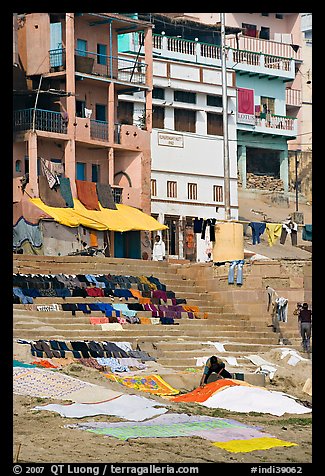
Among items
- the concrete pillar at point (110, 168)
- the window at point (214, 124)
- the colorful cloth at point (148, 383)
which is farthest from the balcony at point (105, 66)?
the colorful cloth at point (148, 383)

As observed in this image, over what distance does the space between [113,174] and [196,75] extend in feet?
28.0

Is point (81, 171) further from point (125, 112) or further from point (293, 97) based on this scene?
point (293, 97)

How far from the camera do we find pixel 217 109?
52688 millimetres

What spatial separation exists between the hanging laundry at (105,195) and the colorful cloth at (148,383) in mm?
16944

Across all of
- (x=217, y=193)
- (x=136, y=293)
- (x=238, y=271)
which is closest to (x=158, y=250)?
(x=217, y=193)

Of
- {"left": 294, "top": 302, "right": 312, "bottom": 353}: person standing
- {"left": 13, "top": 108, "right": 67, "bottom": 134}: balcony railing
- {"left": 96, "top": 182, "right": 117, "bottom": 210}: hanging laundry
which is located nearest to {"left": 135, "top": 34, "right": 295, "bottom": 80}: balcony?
{"left": 96, "top": 182, "right": 117, "bottom": 210}: hanging laundry

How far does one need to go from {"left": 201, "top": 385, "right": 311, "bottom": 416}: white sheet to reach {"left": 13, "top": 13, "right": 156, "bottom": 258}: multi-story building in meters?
18.0

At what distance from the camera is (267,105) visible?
57.8m

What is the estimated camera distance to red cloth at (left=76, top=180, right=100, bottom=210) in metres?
43.2

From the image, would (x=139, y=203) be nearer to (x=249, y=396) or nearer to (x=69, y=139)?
(x=69, y=139)

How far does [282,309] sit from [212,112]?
17882mm

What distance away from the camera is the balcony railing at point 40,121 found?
42.5 m

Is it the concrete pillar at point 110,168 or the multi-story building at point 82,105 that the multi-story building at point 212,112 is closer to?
the multi-story building at point 82,105
